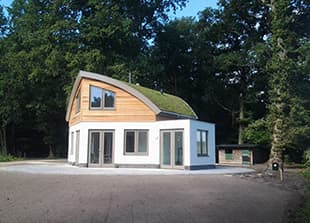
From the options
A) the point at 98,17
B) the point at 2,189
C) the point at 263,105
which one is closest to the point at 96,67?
the point at 98,17

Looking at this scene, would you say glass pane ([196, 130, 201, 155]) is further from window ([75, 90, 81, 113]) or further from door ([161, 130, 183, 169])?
window ([75, 90, 81, 113])

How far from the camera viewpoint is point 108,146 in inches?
751

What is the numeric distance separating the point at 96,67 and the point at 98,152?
9889 mm

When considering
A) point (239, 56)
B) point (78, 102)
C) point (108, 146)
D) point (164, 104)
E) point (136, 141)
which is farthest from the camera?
point (239, 56)

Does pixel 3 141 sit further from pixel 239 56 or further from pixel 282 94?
pixel 282 94

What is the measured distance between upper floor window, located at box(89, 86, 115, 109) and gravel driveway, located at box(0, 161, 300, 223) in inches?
364

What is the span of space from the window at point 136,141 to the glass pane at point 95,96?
2394mm

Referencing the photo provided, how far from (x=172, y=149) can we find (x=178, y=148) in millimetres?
335

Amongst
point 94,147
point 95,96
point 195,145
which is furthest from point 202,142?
point 95,96

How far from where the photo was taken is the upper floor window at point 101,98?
19.6m

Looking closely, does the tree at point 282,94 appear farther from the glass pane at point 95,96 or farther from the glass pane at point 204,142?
the glass pane at point 95,96

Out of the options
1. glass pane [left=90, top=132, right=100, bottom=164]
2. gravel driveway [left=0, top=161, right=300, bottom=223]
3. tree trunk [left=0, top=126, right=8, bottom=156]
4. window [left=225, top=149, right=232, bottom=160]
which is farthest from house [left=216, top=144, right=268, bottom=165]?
tree trunk [left=0, top=126, right=8, bottom=156]

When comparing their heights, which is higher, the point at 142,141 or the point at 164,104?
the point at 164,104

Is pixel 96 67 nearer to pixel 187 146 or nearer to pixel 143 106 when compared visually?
pixel 143 106
